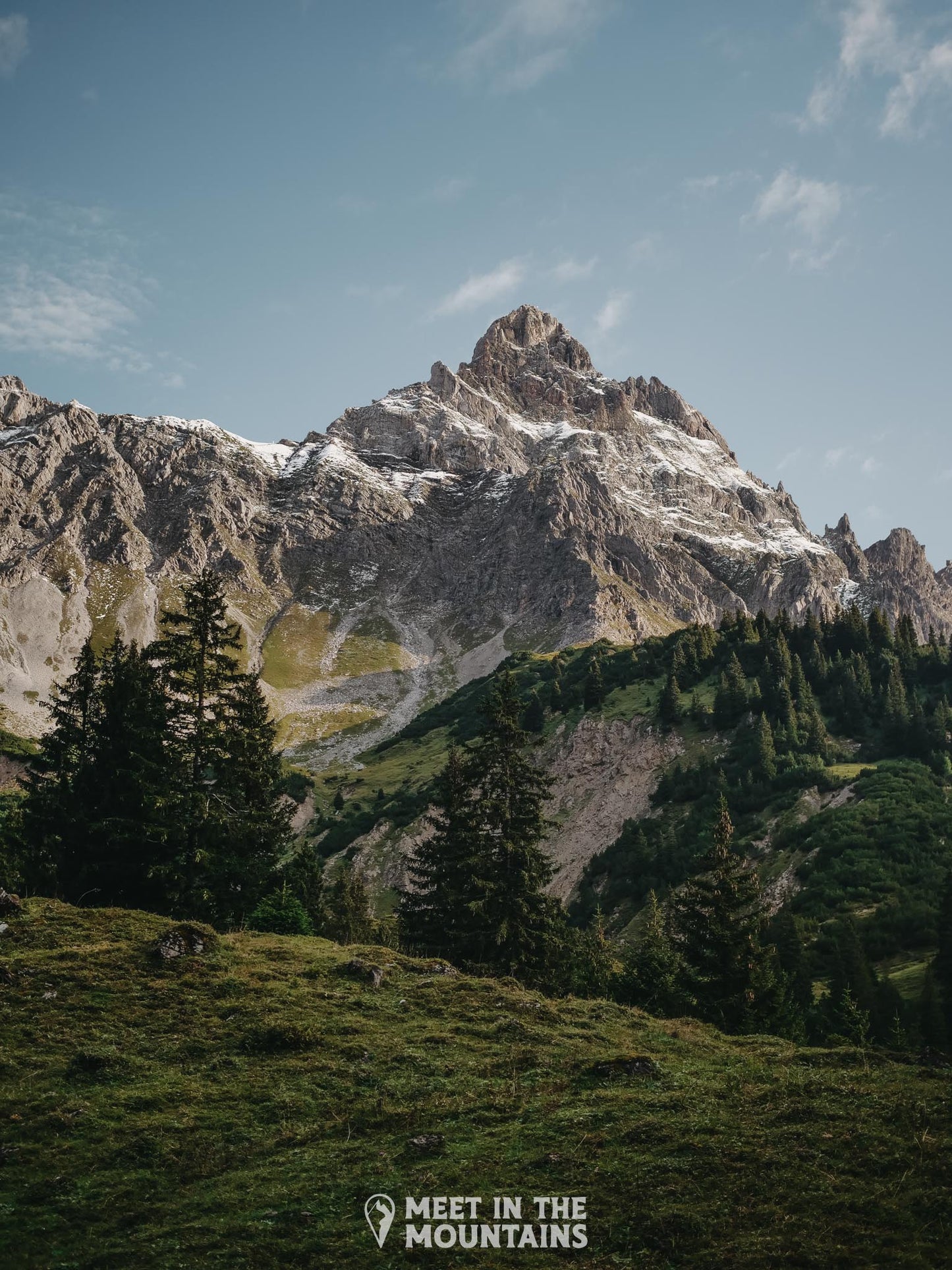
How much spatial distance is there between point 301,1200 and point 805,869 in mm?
77351

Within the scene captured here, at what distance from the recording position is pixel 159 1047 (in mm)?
21500

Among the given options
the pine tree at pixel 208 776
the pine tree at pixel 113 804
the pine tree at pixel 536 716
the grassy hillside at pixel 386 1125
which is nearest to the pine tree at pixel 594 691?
the pine tree at pixel 536 716

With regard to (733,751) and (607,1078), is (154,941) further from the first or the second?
(733,751)

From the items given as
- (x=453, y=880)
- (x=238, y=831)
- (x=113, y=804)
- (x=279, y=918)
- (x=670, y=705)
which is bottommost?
(x=279, y=918)

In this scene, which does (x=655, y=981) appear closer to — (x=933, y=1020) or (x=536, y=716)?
(x=933, y=1020)

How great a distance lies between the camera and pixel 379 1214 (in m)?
14.8

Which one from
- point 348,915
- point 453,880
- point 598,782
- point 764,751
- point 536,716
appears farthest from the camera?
point 536,716

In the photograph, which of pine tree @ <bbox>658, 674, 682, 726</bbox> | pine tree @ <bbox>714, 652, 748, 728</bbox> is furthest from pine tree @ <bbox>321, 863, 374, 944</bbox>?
pine tree @ <bbox>714, 652, 748, 728</bbox>

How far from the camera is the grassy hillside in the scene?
13672mm

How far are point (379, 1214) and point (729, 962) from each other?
3276 cm

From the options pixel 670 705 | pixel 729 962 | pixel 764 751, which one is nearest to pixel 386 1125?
pixel 729 962

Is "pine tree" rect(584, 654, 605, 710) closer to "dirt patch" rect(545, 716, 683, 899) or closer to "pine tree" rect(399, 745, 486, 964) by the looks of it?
"dirt patch" rect(545, 716, 683, 899)

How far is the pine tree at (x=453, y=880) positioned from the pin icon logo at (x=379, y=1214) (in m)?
25.5

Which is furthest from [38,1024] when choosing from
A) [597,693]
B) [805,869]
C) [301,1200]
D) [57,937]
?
[597,693]
